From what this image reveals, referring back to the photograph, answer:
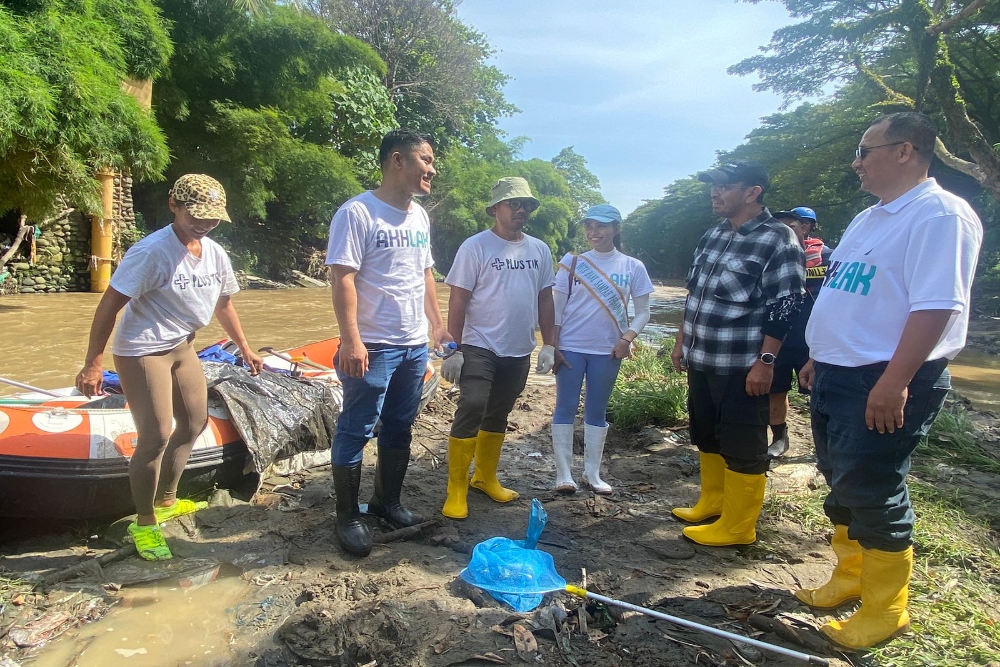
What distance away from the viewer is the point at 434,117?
2641 centimetres

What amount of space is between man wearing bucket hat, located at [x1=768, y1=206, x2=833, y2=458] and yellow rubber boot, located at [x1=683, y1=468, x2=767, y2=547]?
1.30 m

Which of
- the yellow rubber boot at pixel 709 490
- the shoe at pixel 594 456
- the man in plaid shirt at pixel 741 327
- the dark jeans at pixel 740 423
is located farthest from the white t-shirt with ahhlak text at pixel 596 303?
the yellow rubber boot at pixel 709 490

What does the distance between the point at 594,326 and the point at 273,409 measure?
7.03ft

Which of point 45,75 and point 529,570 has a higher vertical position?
point 45,75

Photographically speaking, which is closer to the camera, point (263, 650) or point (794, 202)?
point (263, 650)

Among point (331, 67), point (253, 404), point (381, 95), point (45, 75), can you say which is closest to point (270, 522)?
point (253, 404)

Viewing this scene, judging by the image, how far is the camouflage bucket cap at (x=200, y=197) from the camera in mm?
2893

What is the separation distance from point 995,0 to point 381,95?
17.2 m

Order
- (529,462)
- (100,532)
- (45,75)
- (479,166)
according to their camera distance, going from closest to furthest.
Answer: (100,532), (529,462), (45,75), (479,166)

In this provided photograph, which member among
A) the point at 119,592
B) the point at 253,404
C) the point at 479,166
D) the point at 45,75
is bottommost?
the point at 119,592

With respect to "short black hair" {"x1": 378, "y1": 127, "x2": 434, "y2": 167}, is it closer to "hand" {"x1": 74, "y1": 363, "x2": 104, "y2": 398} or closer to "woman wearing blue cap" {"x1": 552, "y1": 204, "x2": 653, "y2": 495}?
"woman wearing blue cap" {"x1": 552, "y1": 204, "x2": 653, "y2": 495}

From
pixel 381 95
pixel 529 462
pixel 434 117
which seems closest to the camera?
pixel 529 462

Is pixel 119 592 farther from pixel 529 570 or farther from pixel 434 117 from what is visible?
pixel 434 117

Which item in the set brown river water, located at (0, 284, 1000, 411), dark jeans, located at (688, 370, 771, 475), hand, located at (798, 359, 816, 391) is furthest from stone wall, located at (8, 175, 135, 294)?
hand, located at (798, 359, 816, 391)
